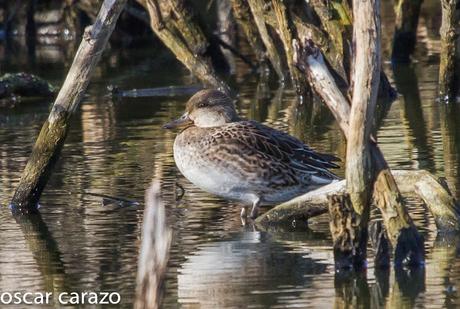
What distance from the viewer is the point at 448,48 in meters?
13.7

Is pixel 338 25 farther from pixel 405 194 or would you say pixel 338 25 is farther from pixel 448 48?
pixel 405 194

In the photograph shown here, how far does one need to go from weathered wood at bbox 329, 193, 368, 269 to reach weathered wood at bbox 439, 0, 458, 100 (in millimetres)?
6335

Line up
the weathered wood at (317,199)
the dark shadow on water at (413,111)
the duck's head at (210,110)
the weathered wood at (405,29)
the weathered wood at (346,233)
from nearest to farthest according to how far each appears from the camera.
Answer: the weathered wood at (346,233), the weathered wood at (317,199), the duck's head at (210,110), the dark shadow on water at (413,111), the weathered wood at (405,29)

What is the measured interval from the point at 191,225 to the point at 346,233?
76.1 inches

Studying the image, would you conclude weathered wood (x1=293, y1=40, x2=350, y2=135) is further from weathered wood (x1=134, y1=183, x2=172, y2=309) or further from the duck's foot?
weathered wood (x1=134, y1=183, x2=172, y2=309)

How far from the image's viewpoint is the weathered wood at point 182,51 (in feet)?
49.8

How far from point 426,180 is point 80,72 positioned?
8.18ft

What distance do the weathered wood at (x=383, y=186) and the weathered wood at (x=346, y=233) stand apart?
151 mm

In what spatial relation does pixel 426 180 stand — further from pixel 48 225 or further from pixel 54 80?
pixel 54 80

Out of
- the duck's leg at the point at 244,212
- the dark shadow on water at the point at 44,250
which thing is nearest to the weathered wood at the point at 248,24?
the duck's leg at the point at 244,212

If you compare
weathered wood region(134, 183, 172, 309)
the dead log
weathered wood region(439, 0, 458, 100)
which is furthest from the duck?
weathered wood region(439, 0, 458, 100)

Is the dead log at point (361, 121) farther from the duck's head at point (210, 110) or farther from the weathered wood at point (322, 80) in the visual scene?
the duck's head at point (210, 110)

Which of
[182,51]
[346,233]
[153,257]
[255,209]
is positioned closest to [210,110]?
[255,209]

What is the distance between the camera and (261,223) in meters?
8.95
